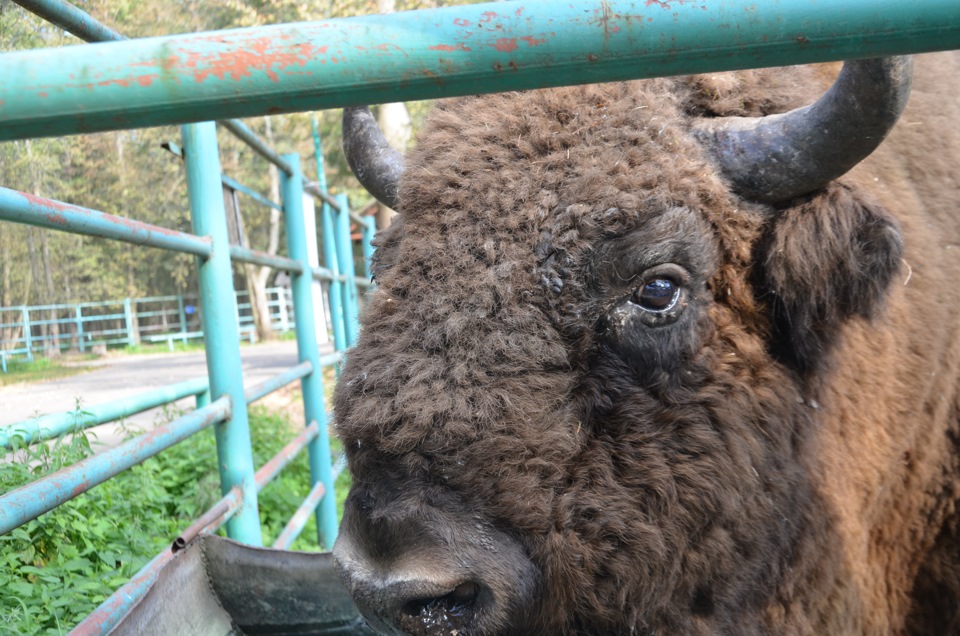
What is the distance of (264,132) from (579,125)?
2786cm

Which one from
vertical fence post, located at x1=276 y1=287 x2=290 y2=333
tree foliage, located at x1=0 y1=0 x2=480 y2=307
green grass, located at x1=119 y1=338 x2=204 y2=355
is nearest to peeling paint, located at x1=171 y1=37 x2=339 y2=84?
tree foliage, located at x1=0 y1=0 x2=480 y2=307

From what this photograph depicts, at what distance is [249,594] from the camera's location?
2572 mm

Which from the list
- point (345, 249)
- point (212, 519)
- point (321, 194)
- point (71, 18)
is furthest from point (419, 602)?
point (345, 249)

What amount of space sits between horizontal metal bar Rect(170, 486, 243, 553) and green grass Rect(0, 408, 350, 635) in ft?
0.98

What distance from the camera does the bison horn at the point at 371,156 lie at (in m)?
3.26

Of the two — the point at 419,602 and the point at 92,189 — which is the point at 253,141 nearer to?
the point at 92,189

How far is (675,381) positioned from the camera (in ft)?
7.16

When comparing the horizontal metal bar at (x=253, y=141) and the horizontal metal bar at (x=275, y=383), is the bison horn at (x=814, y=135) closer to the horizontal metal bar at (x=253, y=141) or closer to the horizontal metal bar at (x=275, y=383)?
the horizontal metal bar at (x=253, y=141)

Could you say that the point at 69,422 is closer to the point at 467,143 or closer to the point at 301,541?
the point at 467,143

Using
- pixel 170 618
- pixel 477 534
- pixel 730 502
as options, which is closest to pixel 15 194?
pixel 170 618

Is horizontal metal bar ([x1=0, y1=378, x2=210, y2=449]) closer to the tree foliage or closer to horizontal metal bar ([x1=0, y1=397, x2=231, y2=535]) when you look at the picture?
horizontal metal bar ([x1=0, y1=397, x2=231, y2=535])

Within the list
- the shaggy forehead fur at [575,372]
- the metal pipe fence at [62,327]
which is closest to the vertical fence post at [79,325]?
the metal pipe fence at [62,327]

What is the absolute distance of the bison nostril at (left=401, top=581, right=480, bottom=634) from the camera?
1815 millimetres

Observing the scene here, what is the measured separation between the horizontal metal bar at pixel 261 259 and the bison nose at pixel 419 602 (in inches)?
101
